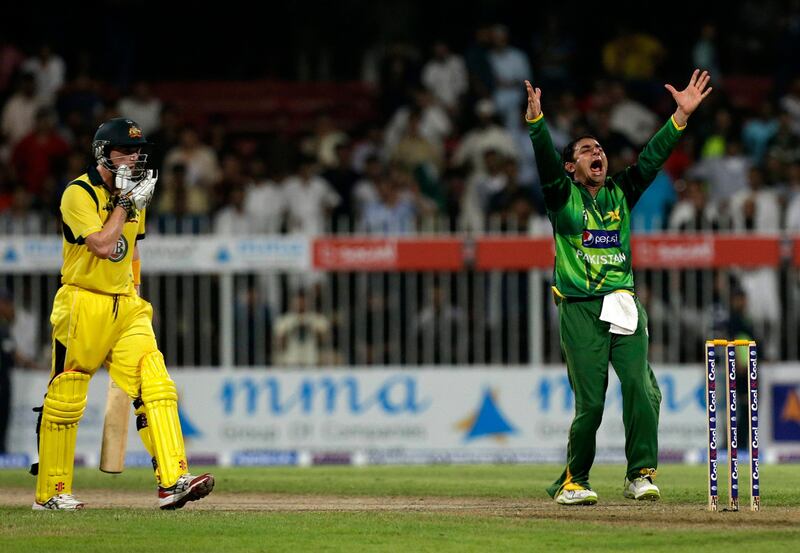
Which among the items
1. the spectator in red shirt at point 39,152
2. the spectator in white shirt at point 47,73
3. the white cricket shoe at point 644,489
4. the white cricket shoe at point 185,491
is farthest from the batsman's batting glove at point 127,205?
the spectator in white shirt at point 47,73

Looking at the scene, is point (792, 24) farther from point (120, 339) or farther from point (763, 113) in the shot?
point (120, 339)

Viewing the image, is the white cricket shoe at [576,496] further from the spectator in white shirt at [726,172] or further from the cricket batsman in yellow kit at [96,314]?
the spectator in white shirt at [726,172]

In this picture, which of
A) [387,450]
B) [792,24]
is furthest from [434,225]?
[792,24]

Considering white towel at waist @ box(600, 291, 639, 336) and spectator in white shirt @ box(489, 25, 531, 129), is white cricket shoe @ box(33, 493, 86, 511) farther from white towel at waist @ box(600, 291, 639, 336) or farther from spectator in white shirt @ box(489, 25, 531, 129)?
spectator in white shirt @ box(489, 25, 531, 129)

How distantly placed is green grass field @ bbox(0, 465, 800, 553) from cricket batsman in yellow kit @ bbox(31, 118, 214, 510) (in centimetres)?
50

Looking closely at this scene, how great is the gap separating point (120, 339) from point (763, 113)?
45.8ft

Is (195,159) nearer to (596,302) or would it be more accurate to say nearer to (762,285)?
(762,285)

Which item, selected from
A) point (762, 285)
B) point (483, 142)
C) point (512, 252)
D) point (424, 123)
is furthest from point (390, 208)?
point (762, 285)

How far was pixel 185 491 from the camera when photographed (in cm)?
1142

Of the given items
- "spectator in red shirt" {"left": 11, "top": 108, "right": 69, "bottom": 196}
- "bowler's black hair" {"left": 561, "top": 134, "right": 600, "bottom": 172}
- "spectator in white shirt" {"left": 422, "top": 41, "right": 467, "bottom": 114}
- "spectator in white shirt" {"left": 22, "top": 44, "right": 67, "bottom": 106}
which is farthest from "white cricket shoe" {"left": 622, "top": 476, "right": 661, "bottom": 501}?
"spectator in white shirt" {"left": 22, "top": 44, "right": 67, "bottom": 106}

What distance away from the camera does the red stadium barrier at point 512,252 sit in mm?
20031

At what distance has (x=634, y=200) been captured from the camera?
1225 centimetres

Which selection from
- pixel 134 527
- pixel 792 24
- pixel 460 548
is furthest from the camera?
pixel 792 24

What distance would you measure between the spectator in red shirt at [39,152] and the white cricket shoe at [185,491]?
12533 mm
